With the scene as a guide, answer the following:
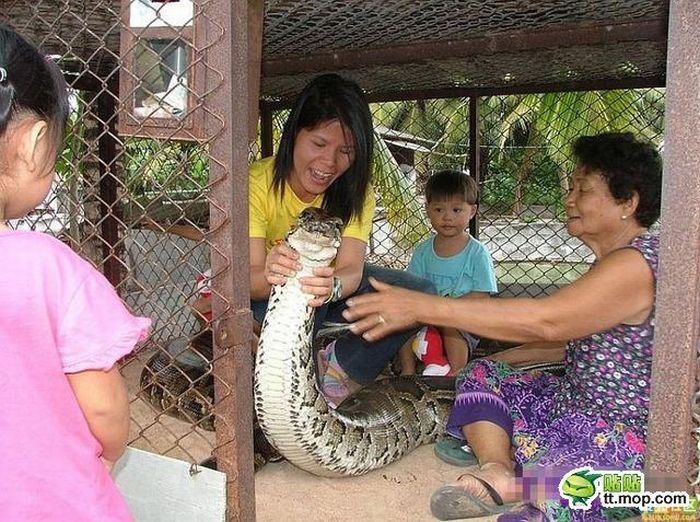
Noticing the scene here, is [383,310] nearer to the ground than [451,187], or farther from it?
nearer to the ground

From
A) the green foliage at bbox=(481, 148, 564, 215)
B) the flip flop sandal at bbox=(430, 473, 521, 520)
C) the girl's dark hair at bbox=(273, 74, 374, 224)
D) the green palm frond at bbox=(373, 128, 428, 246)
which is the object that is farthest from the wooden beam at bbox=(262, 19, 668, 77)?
the green foliage at bbox=(481, 148, 564, 215)

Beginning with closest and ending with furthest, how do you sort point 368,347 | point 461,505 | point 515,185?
point 461,505 < point 368,347 < point 515,185

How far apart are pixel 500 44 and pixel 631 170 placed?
978 mm

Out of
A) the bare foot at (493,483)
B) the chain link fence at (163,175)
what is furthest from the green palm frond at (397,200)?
the bare foot at (493,483)

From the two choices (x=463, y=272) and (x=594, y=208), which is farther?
(x=463, y=272)

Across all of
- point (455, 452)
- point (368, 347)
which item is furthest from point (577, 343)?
point (368, 347)

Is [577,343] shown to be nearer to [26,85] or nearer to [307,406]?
[307,406]

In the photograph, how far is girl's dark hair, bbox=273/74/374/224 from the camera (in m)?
3.53

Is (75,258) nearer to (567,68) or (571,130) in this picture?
(567,68)

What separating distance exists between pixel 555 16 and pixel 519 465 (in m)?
2.18

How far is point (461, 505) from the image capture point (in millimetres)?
2803

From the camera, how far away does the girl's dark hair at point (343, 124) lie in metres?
3.53

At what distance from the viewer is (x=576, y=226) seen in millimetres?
3090

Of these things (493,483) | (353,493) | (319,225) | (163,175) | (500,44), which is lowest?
(353,493)
